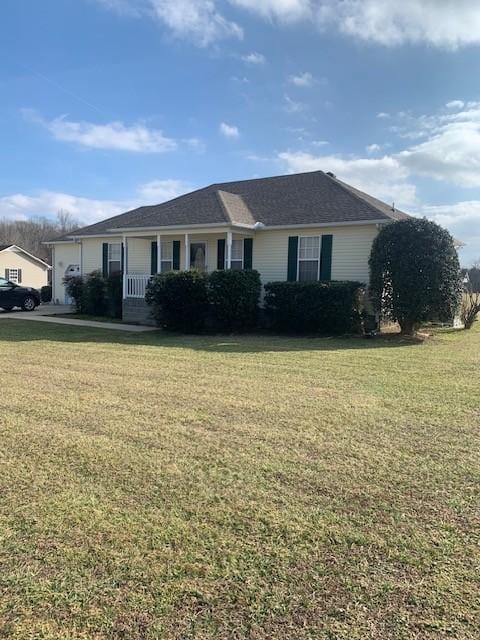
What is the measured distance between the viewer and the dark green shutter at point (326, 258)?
1449cm

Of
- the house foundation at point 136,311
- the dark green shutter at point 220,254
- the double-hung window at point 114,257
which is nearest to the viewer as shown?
the house foundation at point 136,311

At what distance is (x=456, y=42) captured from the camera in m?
12.5

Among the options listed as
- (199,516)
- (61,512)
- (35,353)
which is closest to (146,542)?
(199,516)

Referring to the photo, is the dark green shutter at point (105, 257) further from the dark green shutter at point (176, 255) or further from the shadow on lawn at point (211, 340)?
the shadow on lawn at point (211, 340)

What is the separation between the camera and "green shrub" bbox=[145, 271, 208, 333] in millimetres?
12859

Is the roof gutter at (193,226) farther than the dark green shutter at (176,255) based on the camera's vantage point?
No

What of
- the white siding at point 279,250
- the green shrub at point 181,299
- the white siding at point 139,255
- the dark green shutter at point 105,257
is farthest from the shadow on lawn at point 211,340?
the dark green shutter at point 105,257

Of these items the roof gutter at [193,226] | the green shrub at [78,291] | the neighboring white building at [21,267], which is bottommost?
the green shrub at [78,291]

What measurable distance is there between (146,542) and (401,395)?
4480 mm

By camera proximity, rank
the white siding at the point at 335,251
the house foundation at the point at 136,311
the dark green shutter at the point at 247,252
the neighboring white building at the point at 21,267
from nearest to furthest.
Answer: the white siding at the point at 335,251, the house foundation at the point at 136,311, the dark green shutter at the point at 247,252, the neighboring white building at the point at 21,267

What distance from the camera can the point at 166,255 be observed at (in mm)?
17500

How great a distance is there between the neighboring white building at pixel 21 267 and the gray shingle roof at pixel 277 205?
24758 mm

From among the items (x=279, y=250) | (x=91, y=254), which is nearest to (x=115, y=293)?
(x=91, y=254)

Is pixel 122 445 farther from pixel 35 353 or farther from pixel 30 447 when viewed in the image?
pixel 35 353
